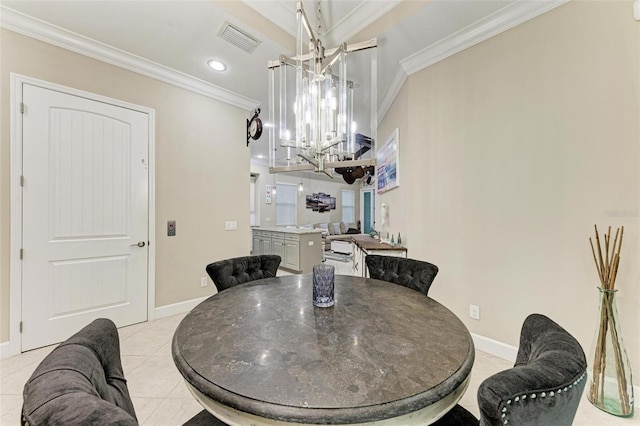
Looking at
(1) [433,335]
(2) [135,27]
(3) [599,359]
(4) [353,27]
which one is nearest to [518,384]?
(1) [433,335]

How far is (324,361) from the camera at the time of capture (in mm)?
833

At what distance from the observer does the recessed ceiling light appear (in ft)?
9.32

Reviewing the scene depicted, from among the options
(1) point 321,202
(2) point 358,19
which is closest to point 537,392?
(2) point 358,19

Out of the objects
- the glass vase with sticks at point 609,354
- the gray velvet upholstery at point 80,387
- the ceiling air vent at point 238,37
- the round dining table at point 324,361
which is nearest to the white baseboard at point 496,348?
the glass vase with sticks at point 609,354

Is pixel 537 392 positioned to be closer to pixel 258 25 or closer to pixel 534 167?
pixel 534 167

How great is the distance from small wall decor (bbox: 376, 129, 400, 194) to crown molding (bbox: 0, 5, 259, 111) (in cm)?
209

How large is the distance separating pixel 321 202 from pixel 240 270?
8219 millimetres

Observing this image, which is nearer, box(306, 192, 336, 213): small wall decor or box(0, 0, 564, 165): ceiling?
box(0, 0, 564, 165): ceiling

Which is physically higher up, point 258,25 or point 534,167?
point 258,25

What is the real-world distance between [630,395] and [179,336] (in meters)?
2.52

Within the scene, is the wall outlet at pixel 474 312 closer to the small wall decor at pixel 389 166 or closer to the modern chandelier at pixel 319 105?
the small wall decor at pixel 389 166

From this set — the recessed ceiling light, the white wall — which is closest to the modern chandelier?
the white wall

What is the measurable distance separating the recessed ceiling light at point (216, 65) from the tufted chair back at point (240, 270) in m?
2.18

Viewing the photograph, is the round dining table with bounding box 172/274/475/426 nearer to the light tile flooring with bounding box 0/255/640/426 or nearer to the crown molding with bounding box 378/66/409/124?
the light tile flooring with bounding box 0/255/640/426
